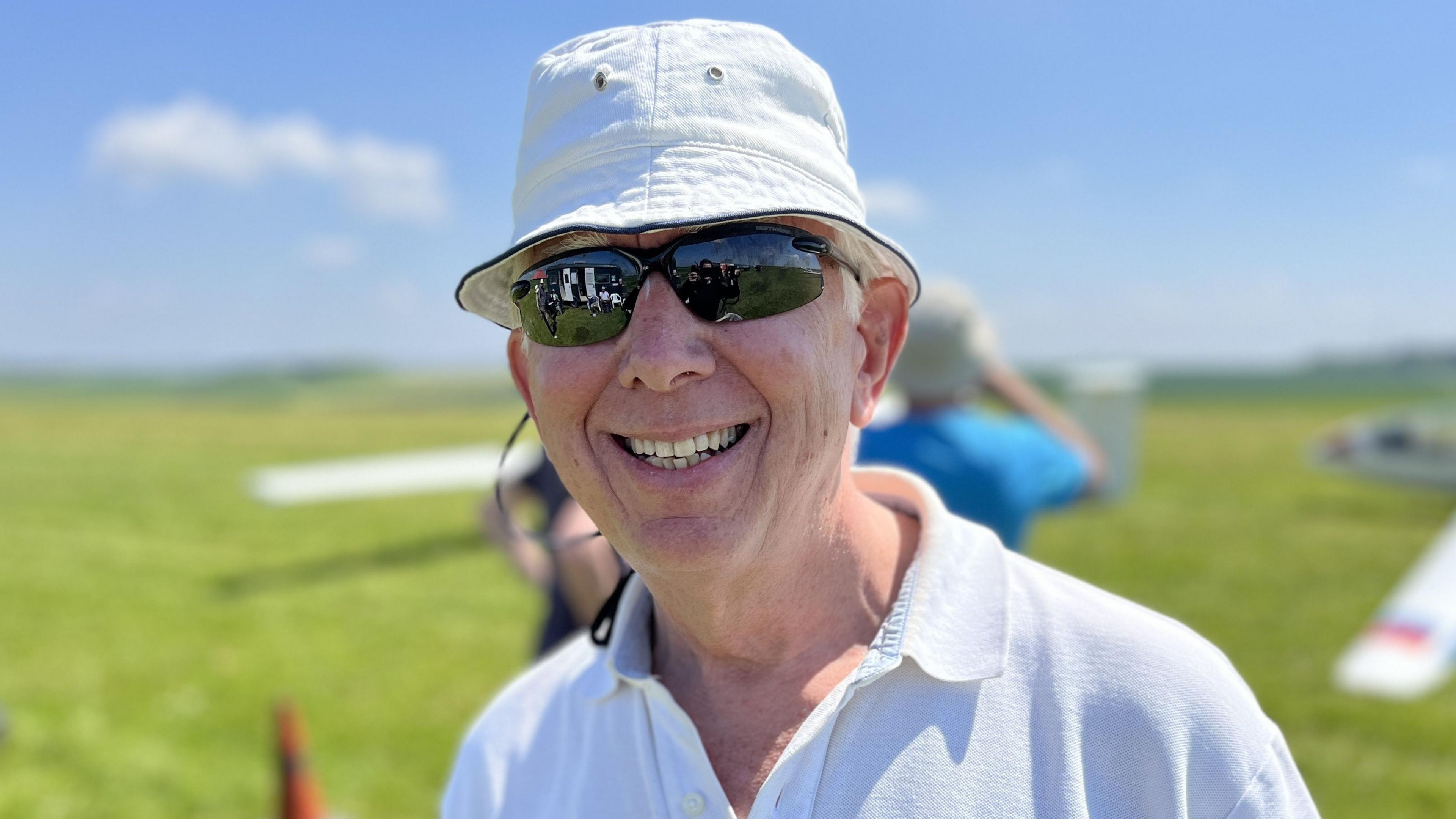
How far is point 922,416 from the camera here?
3.34 m

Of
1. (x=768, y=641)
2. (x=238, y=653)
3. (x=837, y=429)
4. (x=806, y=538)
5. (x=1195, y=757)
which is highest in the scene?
(x=837, y=429)

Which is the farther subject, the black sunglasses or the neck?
the neck

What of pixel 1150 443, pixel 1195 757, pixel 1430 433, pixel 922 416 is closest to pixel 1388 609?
pixel 922 416

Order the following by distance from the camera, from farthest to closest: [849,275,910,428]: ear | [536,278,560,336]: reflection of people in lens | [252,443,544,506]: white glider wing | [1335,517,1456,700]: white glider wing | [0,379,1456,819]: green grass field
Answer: [252,443,544,506]: white glider wing < [1335,517,1456,700]: white glider wing < [0,379,1456,819]: green grass field < [849,275,910,428]: ear < [536,278,560,336]: reflection of people in lens

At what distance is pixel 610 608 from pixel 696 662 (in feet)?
0.75

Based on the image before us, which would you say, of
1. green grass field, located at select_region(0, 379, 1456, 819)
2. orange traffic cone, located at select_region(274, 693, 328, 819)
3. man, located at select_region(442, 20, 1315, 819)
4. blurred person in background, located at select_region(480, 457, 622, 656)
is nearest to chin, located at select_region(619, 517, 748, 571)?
man, located at select_region(442, 20, 1315, 819)

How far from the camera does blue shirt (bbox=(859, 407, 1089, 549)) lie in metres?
3.12

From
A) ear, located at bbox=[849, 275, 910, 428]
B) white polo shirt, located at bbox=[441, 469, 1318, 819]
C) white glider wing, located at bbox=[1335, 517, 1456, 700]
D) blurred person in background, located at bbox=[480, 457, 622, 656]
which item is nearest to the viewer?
white polo shirt, located at bbox=[441, 469, 1318, 819]

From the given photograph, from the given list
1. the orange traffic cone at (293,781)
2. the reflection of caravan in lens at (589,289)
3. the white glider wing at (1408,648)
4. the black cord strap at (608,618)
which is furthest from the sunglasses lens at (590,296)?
the white glider wing at (1408,648)

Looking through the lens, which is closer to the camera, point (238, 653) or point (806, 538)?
point (806, 538)

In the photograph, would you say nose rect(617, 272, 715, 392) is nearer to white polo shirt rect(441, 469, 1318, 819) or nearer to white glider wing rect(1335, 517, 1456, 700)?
white polo shirt rect(441, 469, 1318, 819)

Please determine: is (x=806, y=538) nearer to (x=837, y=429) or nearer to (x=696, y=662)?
(x=837, y=429)

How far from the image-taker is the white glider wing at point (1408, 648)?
6609mm

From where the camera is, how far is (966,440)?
3.20 m
